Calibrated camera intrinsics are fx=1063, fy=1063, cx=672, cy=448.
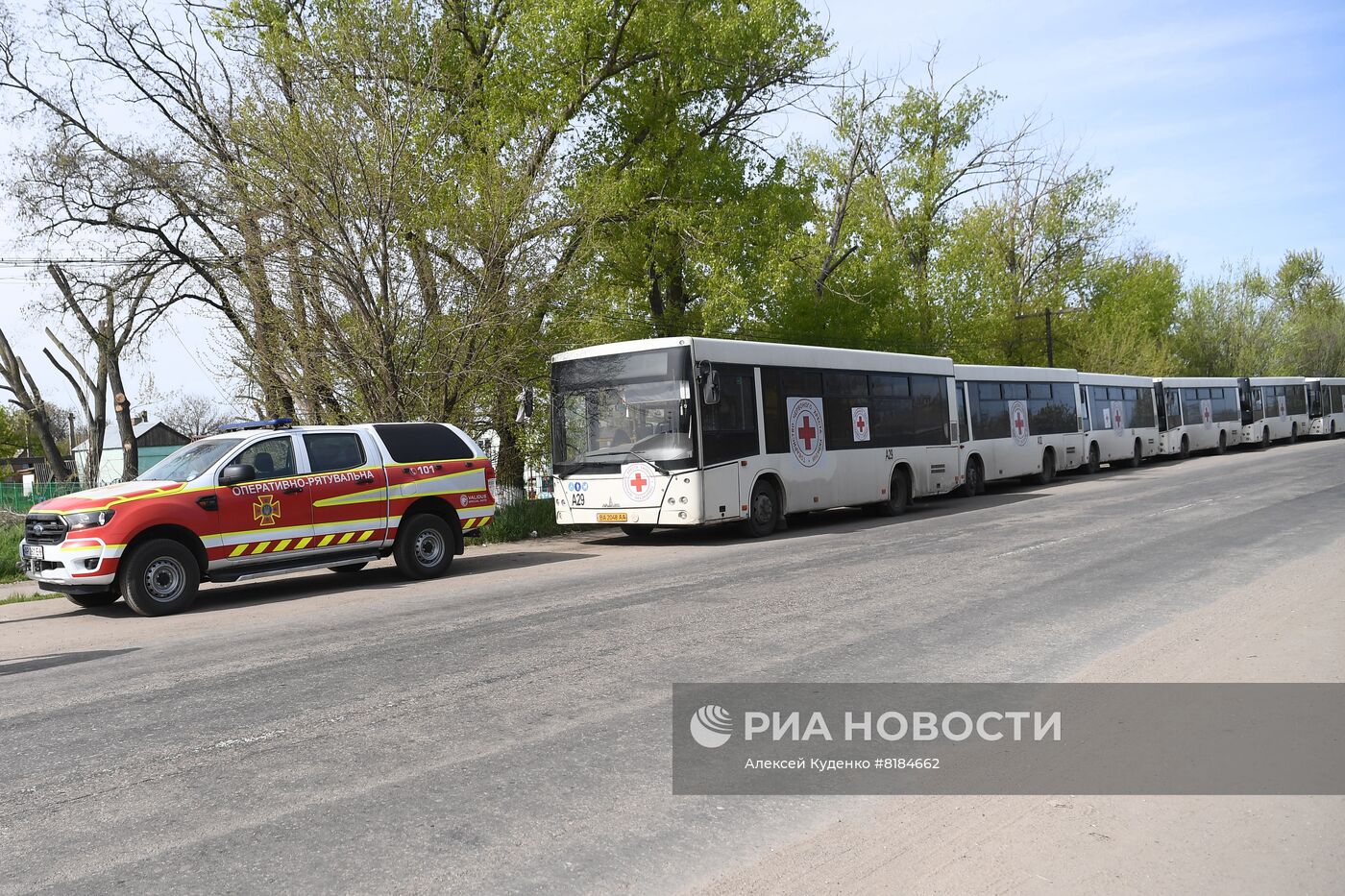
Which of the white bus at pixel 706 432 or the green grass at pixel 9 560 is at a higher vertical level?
the white bus at pixel 706 432

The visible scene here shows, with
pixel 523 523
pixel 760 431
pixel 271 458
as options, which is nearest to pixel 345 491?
pixel 271 458

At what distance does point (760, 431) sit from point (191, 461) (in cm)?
915

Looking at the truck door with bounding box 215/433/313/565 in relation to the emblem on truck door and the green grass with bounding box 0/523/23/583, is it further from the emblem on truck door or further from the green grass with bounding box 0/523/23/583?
the green grass with bounding box 0/523/23/583

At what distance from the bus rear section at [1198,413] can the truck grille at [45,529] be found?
1522 inches

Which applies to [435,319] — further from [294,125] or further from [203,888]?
[203,888]

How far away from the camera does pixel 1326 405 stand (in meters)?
54.9

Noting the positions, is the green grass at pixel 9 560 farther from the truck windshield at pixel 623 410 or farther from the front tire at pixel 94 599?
the truck windshield at pixel 623 410

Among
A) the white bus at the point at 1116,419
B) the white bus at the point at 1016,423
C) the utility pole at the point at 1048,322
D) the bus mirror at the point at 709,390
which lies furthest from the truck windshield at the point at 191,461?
the utility pole at the point at 1048,322

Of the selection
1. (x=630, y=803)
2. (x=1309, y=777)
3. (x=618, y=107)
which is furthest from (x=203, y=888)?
(x=618, y=107)

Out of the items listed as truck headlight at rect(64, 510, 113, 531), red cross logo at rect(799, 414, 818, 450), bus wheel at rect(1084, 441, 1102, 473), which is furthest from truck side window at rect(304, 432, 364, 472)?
bus wheel at rect(1084, 441, 1102, 473)

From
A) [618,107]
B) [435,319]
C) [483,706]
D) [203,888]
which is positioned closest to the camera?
[203,888]

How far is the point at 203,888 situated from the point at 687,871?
1791 millimetres

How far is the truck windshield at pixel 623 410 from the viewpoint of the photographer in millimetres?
16875

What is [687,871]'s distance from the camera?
406 cm
